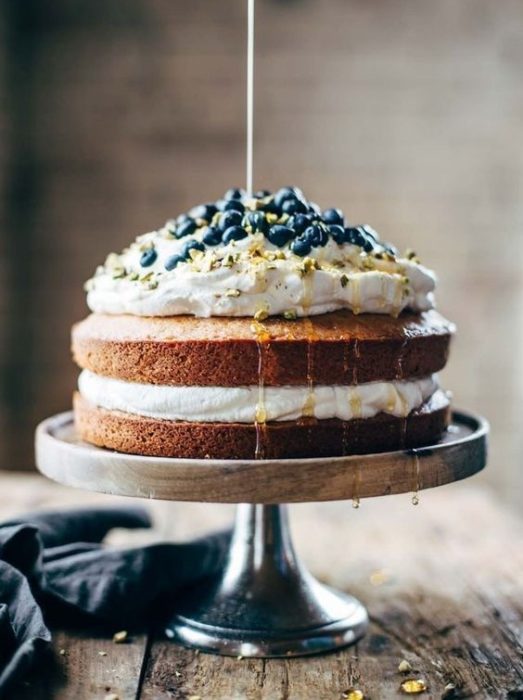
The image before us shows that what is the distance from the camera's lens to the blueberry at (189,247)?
1.83m

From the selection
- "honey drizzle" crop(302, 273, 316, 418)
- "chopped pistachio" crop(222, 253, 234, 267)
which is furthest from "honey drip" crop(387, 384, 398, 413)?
"chopped pistachio" crop(222, 253, 234, 267)

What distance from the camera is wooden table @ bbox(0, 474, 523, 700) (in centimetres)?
164

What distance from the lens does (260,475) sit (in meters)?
1.61

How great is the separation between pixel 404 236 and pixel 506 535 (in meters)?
1.99

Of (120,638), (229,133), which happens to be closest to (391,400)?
(120,638)

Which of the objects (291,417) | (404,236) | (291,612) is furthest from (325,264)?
(404,236)

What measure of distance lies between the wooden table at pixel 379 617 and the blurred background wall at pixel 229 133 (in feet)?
4.79

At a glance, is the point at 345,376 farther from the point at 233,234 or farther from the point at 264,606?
the point at 264,606

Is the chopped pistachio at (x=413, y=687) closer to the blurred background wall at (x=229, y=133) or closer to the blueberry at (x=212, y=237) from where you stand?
the blueberry at (x=212, y=237)

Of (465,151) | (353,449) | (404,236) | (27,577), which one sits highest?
(465,151)

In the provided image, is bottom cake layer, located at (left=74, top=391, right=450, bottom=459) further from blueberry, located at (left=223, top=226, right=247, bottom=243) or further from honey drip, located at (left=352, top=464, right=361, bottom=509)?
blueberry, located at (left=223, top=226, right=247, bottom=243)

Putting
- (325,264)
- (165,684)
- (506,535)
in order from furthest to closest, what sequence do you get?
(506,535)
(325,264)
(165,684)

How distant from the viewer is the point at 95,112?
4.17 m

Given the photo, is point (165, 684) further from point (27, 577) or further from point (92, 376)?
point (92, 376)
